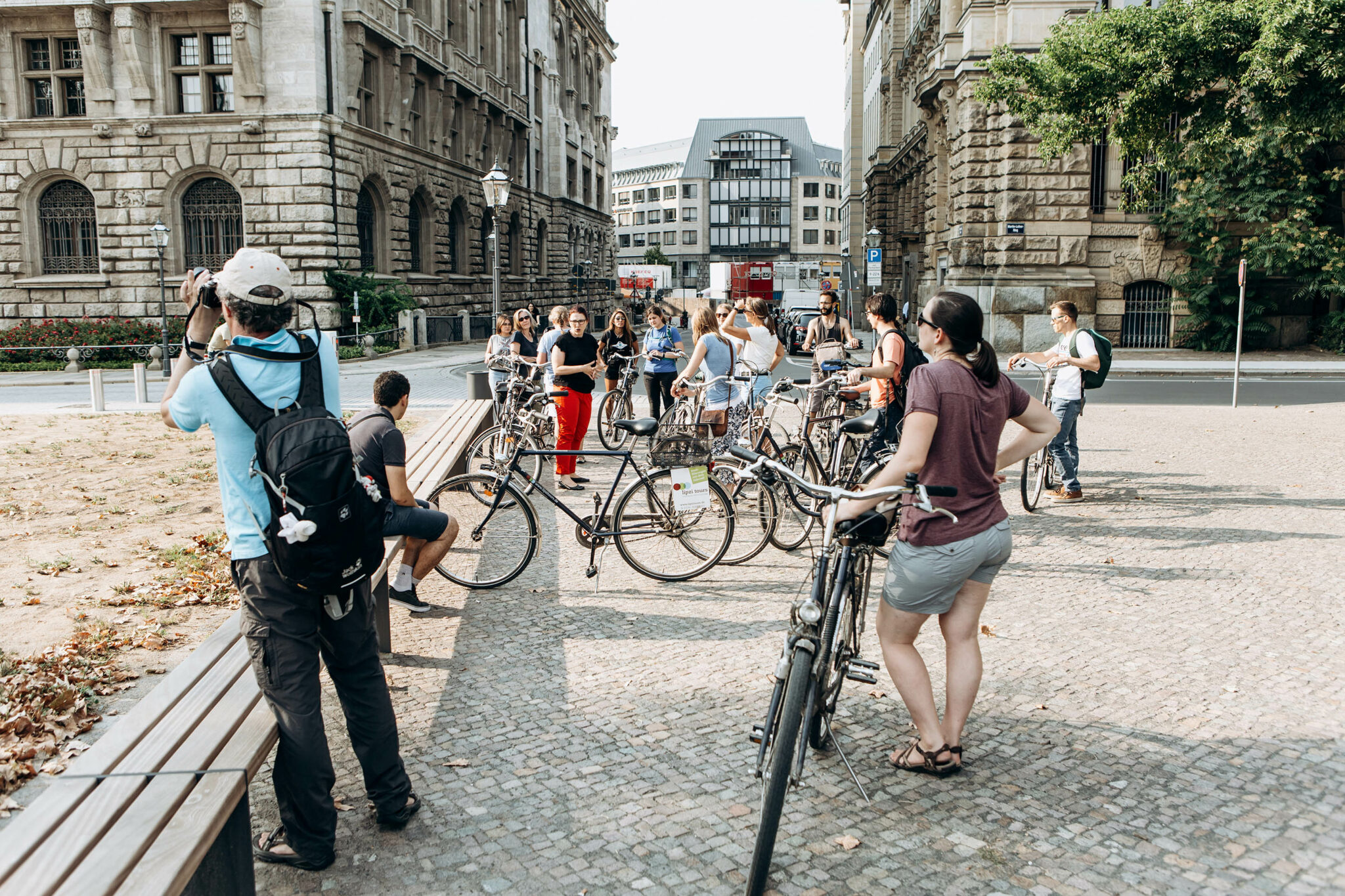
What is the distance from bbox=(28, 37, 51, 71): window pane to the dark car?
2323 centimetres

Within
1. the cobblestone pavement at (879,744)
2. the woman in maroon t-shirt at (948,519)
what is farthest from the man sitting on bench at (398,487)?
the woman in maroon t-shirt at (948,519)

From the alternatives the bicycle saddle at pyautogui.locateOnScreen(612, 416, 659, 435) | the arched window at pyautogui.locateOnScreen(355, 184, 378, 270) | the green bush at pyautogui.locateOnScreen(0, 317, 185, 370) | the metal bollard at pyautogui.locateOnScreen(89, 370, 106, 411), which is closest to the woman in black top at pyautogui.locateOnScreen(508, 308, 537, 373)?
the bicycle saddle at pyautogui.locateOnScreen(612, 416, 659, 435)

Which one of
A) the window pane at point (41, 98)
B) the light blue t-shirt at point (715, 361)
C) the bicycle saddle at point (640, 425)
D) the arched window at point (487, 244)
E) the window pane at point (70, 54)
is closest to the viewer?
the bicycle saddle at point (640, 425)

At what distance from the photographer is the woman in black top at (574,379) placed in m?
10.9

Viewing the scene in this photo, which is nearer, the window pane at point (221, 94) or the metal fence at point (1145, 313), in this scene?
the window pane at point (221, 94)

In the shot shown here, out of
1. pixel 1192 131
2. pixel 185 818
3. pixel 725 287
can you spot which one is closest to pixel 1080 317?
pixel 1192 131

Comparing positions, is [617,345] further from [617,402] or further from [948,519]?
[948,519]

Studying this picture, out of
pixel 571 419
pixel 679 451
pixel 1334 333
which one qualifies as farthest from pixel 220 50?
pixel 1334 333

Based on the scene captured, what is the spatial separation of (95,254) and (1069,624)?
3185 cm

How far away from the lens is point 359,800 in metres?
4.18

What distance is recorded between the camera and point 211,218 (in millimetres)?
30578

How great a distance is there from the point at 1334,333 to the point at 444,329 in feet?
87.0

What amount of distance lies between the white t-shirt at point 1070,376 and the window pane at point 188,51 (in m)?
28.2

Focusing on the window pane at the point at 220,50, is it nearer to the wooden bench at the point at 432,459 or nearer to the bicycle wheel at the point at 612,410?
the wooden bench at the point at 432,459
